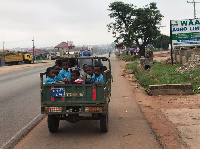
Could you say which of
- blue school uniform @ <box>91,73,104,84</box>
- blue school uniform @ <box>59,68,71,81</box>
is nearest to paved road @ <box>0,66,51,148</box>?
blue school uniform @ <box>59,68,71,81</box>

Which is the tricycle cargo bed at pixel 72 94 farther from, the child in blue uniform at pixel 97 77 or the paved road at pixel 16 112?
the paved road at pixel 16 112

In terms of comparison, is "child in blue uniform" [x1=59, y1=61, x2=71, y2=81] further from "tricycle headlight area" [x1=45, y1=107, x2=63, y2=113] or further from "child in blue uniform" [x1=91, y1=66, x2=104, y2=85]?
"tricycle headlight area" [x1=45, y1=107, x2=63, y2=113]

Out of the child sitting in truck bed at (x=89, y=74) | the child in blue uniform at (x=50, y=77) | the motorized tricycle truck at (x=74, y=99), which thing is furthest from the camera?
the child sitting in truck bed at (x=89, y=74)

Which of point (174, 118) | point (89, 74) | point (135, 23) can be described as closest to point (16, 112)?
point (89, 74)

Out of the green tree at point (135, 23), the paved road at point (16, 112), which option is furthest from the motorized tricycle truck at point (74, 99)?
the green tree at point (135, 23)

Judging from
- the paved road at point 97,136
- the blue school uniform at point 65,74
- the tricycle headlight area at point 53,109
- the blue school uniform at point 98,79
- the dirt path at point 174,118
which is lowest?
the paved road at point 97,136

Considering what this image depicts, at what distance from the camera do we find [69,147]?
5477 mm

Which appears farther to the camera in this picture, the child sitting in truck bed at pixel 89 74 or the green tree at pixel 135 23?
the green tree at pixel 135 23

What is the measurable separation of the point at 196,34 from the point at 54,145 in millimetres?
22061

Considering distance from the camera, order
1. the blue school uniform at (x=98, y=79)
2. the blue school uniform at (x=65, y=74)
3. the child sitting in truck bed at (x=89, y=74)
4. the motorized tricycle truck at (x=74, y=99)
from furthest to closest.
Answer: the blue school uniform at (x=65, y=74), the child sitting in truck bed at (x=89, y=74), the blue school uniform at (x=98, y=79), the motorized tricycle truck at (x=74, y=99)

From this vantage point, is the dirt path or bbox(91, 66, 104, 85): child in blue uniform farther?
bbox(91, 66, 104, 85): child in blue uniform

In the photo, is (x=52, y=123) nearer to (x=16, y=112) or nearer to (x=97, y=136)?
(x=97, y=136)

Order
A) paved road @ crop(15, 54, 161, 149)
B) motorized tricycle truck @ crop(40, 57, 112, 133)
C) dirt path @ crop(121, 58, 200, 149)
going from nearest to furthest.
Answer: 1. paved road @ crop(15, 54, 161, 149)
2. dirt path @ crop(121, 58, 200, 149)
3. motorized tricycle truck @ crop(40, 57, 112, 133)

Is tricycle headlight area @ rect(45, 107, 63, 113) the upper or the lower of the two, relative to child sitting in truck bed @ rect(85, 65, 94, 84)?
lower
